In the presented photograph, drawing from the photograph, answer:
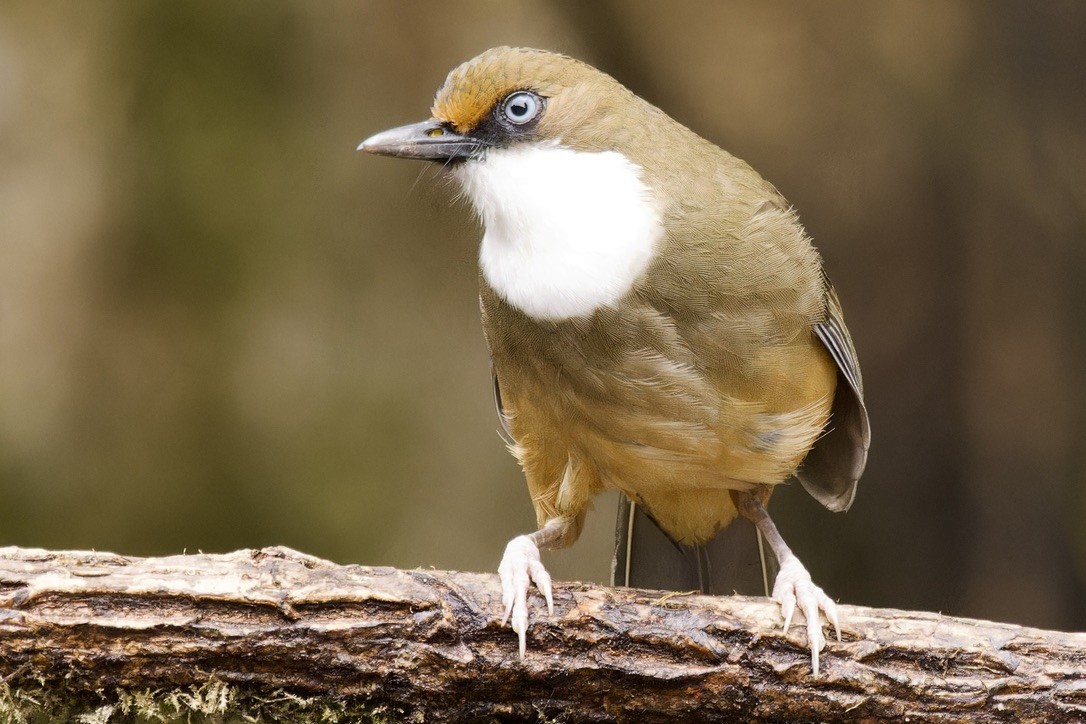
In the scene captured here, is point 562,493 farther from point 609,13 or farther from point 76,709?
point 609,13

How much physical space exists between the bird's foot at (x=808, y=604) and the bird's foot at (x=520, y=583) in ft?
1.85

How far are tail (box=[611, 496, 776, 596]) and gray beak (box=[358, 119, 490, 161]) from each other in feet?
4.42

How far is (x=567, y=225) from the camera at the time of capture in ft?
9.25

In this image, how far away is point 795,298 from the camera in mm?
3057

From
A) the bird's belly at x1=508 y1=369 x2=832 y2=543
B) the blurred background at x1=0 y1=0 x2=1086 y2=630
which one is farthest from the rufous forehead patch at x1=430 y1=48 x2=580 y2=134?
the blurred background at x1=0 y1=0 x2=1086 y2=630

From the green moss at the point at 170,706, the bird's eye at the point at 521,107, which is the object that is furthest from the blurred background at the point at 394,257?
the green moss at the point at 170,706

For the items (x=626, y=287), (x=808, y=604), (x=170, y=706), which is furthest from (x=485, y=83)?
(x=170, y=706)

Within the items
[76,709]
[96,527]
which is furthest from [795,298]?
[96,527]

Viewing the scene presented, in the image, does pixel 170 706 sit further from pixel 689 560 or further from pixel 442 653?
pixel 689 560

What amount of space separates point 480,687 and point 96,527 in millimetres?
3336

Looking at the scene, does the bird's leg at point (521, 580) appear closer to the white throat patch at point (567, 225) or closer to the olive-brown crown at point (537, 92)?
the white throat patch at point (567, 225)

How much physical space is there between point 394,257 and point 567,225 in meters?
2.82

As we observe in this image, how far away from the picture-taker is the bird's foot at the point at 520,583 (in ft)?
8.49

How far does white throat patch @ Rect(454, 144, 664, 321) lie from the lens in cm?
283
